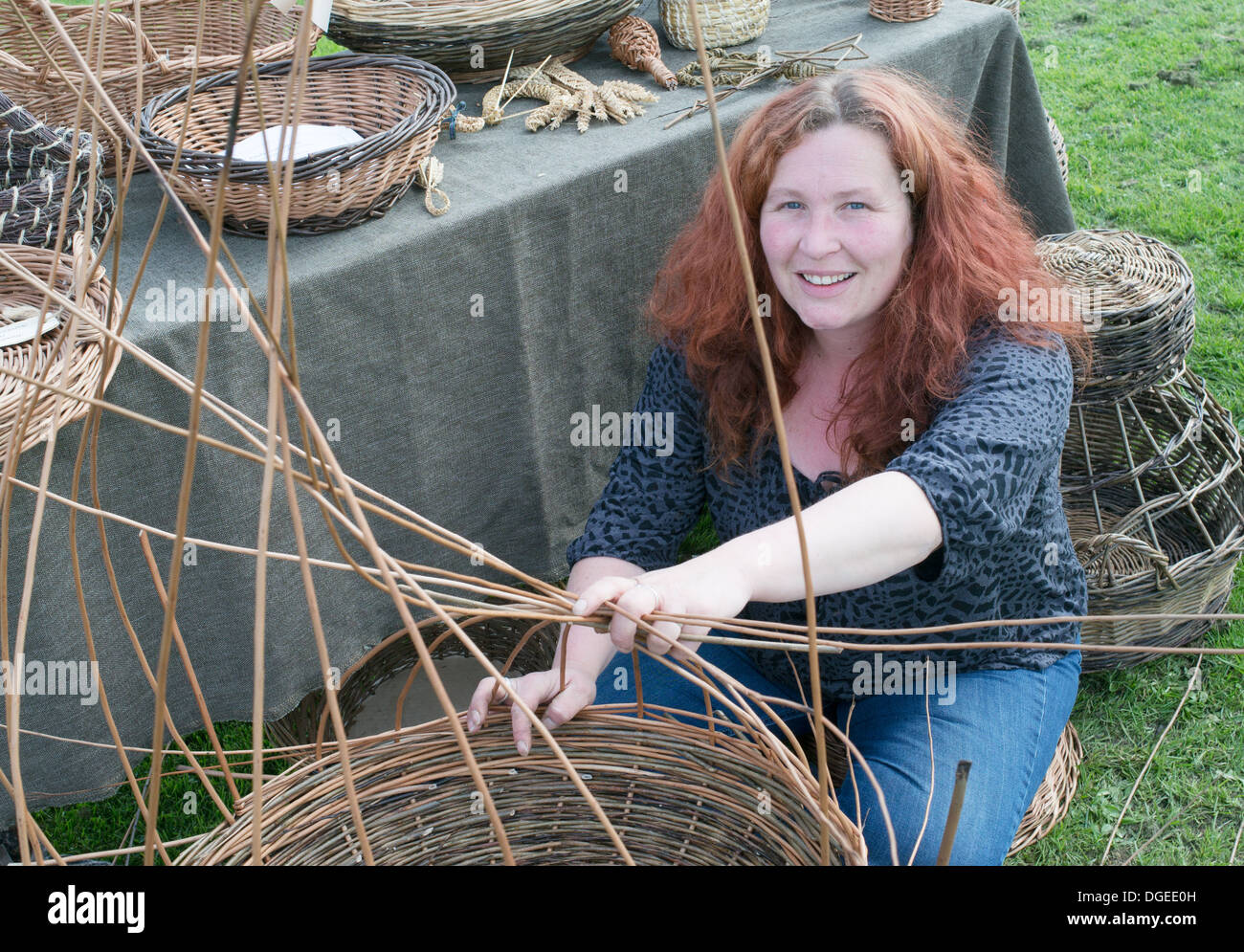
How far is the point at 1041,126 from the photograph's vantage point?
203 cm

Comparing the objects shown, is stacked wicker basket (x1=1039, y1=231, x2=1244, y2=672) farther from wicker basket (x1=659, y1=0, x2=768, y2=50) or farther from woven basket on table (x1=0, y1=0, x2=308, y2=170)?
woven basket on table (x1=0, y1=0, x2=308, y2=170)

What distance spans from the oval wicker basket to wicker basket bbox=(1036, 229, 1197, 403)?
38.5 inches

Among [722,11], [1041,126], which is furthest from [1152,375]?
[722,11]

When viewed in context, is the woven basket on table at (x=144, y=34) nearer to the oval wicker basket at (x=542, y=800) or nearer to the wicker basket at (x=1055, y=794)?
the oval wicker basket at (x=542, y=800)

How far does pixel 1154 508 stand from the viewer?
1742 mm

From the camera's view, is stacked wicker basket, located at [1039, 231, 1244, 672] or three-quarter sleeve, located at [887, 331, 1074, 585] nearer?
three-quarter sleeve, located at [887, 331, 1074, 585]

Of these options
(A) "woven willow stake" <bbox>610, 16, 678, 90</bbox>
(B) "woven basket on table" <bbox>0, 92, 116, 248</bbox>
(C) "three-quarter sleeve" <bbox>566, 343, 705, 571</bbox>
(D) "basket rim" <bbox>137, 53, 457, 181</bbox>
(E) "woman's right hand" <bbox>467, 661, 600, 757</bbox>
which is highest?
(A) "woven willow stake" <bbox>610, 16, 678, 90</bbox>

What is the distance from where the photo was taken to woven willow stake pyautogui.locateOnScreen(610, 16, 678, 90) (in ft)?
5.59

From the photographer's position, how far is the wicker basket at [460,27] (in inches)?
63.1

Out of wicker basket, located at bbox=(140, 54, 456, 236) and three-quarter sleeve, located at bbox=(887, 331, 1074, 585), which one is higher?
wicker basket, located at bbox=(140, 54, 456, 236)

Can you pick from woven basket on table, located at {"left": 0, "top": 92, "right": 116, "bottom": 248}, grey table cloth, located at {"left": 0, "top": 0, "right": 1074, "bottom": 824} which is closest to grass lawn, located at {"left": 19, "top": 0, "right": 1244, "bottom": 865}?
grey table cloth, located at {"left": 0, "top": 0, "right": 1074, "bottom": 824}

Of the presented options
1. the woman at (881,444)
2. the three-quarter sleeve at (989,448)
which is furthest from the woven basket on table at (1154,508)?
the three-quarter sleeve at (989,448)

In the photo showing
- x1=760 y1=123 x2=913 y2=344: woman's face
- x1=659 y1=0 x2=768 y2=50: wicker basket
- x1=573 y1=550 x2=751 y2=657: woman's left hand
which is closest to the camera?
x1=573 y1=550 x2=751 y2=657: woman's left hand
